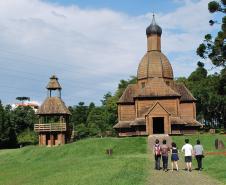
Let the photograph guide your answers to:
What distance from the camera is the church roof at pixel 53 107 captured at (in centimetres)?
5856

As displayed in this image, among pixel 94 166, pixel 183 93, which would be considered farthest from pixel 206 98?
pixel 94 166

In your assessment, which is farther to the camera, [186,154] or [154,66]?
[154,66]

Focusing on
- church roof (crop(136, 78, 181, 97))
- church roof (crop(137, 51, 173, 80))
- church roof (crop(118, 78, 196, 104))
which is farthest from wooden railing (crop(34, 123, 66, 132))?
church roof (crop(137, 51, 173, 80))

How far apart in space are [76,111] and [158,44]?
2860 inches

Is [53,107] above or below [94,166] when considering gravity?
above

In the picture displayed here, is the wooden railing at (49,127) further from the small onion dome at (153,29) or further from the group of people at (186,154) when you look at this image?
the group of people at (186,154)

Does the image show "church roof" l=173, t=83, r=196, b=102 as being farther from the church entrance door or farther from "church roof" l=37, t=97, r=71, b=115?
"church roof" l=37, t=97, r=71, b=115

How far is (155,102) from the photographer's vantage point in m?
53.2

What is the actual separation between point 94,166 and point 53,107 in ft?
106

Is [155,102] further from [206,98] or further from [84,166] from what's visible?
[206,98]

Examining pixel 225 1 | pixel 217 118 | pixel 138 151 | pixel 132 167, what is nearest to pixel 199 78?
pixel 217 118

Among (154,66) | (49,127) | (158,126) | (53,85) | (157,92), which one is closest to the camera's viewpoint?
(157,92)

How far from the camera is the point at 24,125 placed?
98625 mm

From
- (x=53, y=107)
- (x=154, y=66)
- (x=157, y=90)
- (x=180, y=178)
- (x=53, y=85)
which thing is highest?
(x=154, y=66)
